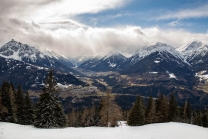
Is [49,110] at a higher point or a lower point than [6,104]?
lower

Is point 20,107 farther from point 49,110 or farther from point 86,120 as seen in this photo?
point 86,120

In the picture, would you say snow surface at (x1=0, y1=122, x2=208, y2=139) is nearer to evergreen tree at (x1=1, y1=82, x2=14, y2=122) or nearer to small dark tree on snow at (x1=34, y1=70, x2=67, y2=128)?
small dark tree on snow at (x1=34, y1=70, x2=67, y2=128)

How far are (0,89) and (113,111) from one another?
3205 centimetres

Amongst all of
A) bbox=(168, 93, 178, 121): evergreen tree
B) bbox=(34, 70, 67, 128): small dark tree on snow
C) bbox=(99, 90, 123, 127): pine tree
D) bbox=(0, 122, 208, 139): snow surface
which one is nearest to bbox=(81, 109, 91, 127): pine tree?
bbox=(168, 93, 178, 121): evergreen tree

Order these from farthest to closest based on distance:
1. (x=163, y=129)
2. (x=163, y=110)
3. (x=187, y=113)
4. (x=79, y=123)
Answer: (x=79, y=123) → (x=187, y=113) → (x=163, y=110) → (x=163, y=129)

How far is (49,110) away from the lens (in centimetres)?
4469

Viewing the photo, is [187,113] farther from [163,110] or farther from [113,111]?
[113,111]

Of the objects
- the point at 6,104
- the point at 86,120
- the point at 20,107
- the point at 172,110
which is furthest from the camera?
the point at 86,120

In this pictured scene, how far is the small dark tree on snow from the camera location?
43.6 metres

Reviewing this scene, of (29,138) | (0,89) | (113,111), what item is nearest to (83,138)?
(29,138)

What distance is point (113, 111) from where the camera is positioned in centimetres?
5831

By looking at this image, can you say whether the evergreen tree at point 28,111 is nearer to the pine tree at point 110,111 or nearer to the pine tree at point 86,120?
the pine tree at point 110,111

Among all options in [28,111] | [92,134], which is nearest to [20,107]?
[28,111]

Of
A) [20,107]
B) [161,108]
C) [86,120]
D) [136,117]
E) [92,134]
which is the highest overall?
[20,107]
